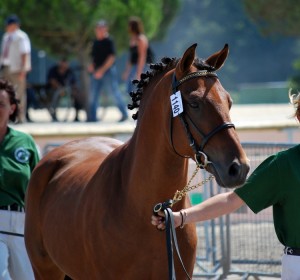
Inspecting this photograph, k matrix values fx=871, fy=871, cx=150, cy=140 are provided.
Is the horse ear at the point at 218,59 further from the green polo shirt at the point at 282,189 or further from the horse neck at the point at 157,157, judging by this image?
the green polo shirt at the point at 282,189

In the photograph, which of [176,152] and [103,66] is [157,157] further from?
[103,66]

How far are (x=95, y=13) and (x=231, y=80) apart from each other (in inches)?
1735

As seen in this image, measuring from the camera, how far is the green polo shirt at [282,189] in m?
4.38

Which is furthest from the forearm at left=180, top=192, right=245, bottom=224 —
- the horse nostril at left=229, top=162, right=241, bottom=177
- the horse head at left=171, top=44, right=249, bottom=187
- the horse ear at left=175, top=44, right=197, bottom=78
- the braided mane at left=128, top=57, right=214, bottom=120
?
the braided mane at left=128, top=57, right=214, bottom=120

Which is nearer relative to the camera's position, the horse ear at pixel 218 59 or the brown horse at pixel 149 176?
the brown horse at pixel 149 176

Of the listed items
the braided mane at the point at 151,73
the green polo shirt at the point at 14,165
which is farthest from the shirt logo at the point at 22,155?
the braided mane at the point at 151,73

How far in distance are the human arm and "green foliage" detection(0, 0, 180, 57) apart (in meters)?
21.3

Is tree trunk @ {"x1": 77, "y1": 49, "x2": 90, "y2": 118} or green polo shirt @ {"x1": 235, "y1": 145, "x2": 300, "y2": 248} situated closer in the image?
green polo shirt @ {"x1": 235, "y1": 145, "x2": 300, "y2": 248}

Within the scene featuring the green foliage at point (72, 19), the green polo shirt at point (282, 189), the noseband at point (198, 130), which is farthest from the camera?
the green foliage at point (72, 19)

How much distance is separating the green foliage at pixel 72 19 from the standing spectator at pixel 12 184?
19.0m

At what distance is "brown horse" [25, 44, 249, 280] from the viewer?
4324 mm

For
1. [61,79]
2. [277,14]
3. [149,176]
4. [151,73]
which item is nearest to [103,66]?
[61,79]

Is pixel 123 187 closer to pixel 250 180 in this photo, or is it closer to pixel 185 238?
pixel 185 238

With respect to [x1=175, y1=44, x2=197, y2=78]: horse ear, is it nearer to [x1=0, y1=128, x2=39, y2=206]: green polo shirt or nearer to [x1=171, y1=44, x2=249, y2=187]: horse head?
[x1=171, y1=44, x2=249, y2=187]: horse head
